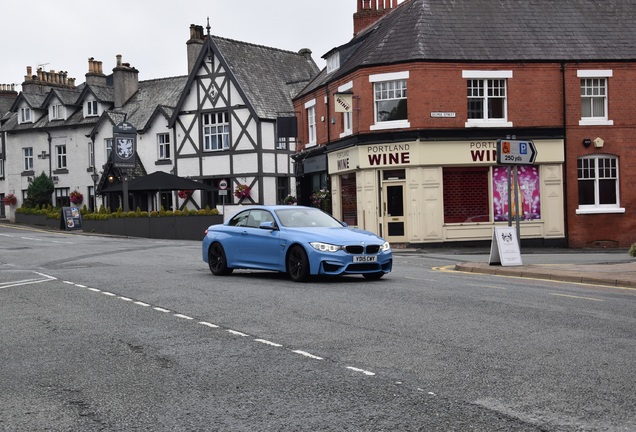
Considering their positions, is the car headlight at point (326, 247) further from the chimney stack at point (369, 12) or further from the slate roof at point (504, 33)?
the chimney stack at point (369, 12)

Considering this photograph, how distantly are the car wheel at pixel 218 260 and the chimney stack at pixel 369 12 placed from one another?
73.3 feet

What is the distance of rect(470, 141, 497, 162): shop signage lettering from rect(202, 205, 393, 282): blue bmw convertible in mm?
13831

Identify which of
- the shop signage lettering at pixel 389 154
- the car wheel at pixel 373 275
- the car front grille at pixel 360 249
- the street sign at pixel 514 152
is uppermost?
the shop signage lettering at pixel 389 154

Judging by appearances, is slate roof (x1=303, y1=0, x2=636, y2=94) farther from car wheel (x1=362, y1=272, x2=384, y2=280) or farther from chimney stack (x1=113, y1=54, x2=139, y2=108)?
chimney stack (x1=113, y1=54, x2=139, y2=108)

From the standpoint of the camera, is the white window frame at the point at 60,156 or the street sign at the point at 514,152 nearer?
the street sign at the point at 514,152

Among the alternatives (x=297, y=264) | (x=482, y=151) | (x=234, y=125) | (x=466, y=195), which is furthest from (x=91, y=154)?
(x=297, y=264)

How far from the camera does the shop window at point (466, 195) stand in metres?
29.1

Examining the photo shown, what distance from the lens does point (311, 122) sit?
36688 mm

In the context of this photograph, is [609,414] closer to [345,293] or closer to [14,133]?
[345,293]

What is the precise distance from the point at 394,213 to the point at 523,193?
4845 mm

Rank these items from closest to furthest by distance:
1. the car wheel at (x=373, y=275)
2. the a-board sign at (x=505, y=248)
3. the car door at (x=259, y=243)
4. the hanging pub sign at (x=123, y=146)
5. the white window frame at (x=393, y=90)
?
the car wheel at (x=373, y=275), the car door at (x=259, y=243), the a-board sign at (x=505, y=248), the white window frame at (x=393, y=90), the hanging pub sign at (x=123, y=146)

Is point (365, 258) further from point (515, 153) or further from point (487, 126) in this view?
point (487, 126)

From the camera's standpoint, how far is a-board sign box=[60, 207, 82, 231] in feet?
152

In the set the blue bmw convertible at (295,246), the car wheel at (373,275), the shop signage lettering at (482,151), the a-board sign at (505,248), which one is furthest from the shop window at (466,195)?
the car wheel at (373,275)
